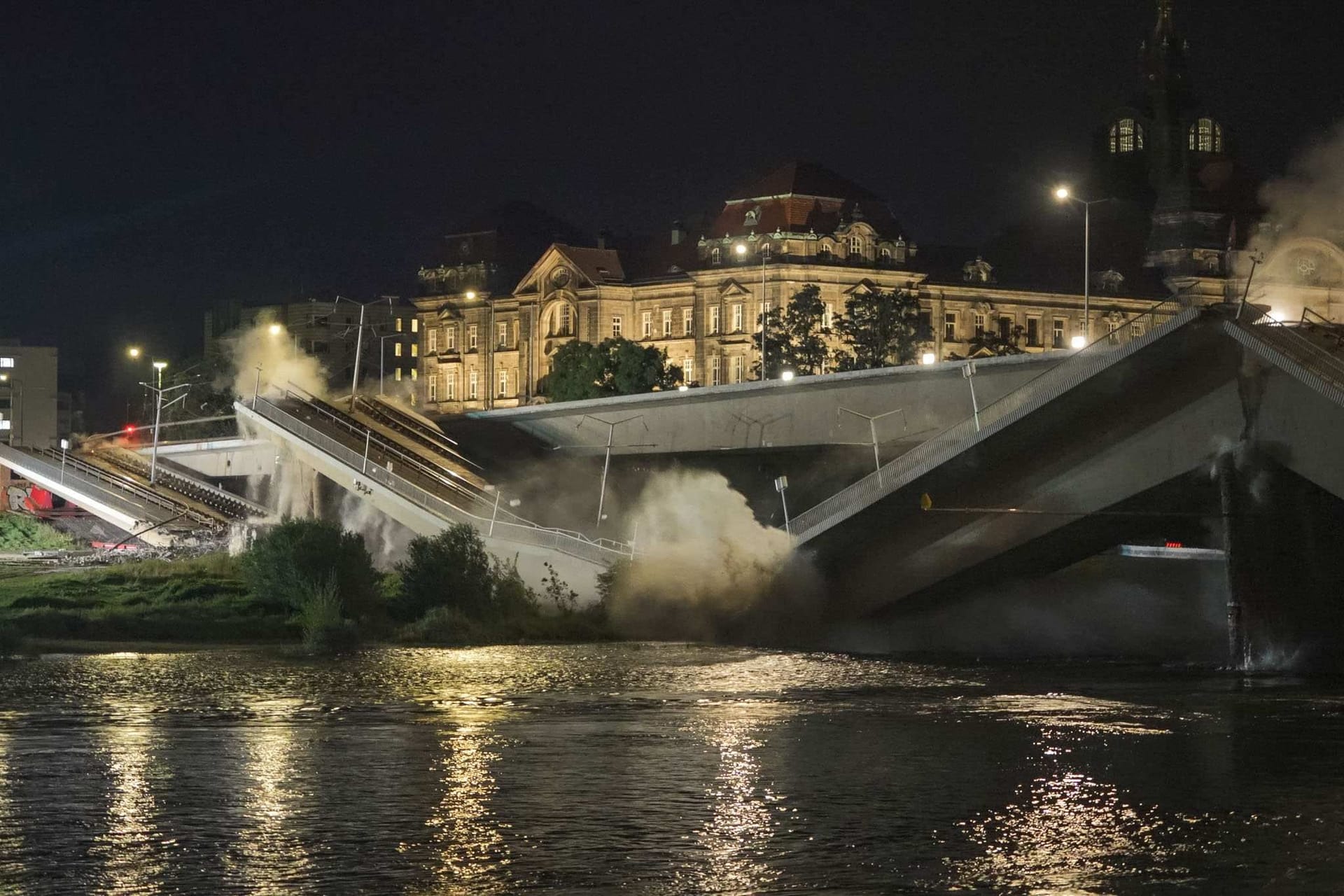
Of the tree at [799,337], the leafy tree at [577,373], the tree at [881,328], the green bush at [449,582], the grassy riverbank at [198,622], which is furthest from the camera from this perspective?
the leafy tree at [577,373]

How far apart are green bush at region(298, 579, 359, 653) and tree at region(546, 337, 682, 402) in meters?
89.1

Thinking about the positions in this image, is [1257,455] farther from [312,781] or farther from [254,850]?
[254,850]

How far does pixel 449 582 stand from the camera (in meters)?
59.1

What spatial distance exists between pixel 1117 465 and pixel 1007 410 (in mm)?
3283

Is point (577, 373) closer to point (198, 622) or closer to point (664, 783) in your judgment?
point (198, 622)

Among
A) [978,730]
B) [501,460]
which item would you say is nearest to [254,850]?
[978,730]

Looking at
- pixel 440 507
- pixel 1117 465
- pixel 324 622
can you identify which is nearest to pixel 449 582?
pixel 324 622

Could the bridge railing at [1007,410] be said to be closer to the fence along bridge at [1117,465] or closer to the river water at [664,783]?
the fence along bridge at [1117,465]

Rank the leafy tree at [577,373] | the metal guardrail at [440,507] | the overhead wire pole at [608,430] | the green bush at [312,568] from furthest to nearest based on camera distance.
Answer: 1. the leafy tree at [577,373]
2. the overhead wire pole at [608,430]
3. the metal guardrail at [440,507]
4. the green bush at [312,568]

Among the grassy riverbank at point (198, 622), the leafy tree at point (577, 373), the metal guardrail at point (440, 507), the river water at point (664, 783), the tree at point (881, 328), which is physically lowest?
the river water at point (664, 783)

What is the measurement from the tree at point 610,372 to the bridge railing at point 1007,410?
9325cm

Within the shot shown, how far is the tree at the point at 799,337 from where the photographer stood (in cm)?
14475

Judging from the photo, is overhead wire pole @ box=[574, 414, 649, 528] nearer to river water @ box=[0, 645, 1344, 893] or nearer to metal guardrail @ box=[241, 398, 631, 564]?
metal guardrail @ box=[241, 398, 631, 564]

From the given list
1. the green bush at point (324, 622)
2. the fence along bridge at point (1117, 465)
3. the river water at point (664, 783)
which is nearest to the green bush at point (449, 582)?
the green bush at point (324, 622)
